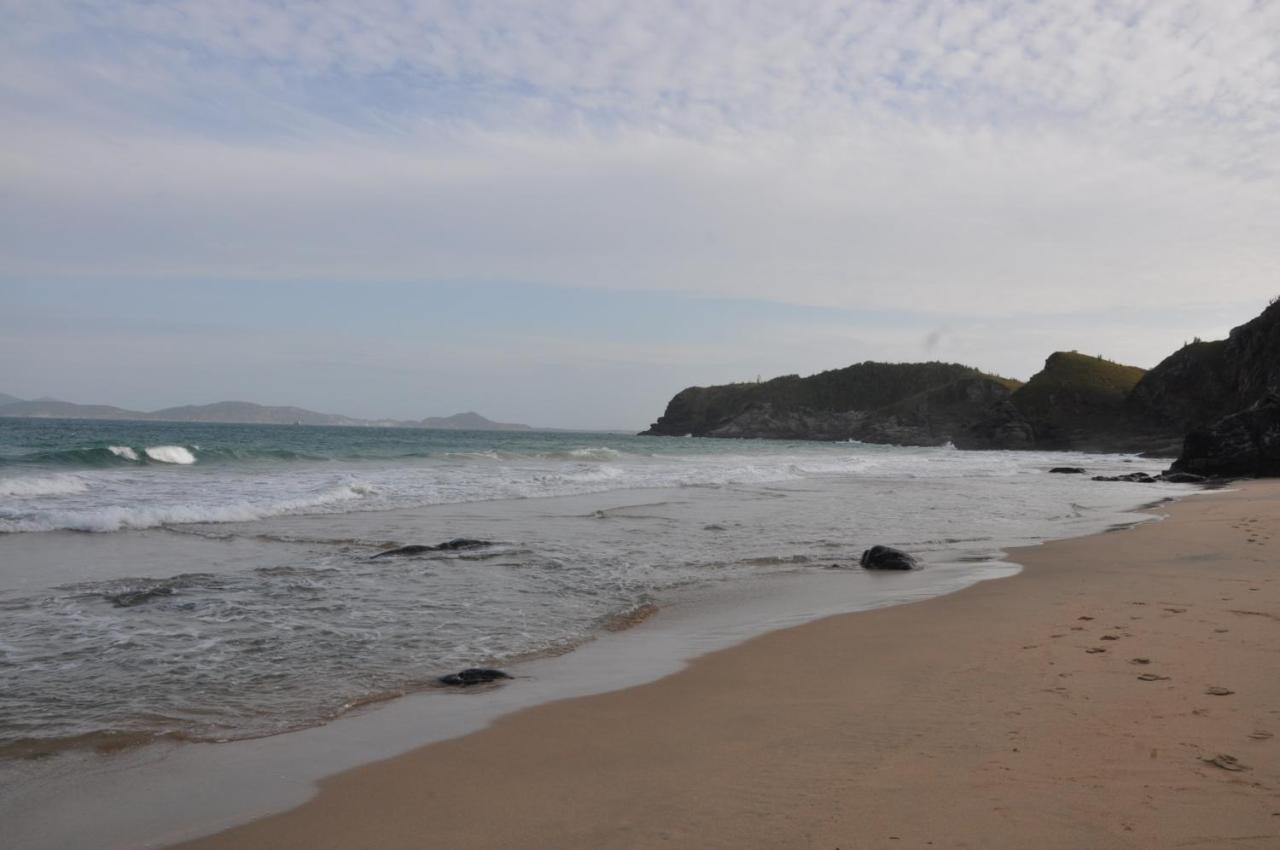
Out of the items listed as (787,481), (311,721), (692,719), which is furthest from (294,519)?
(787,481)

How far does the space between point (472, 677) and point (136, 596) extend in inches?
185

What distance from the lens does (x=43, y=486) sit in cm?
2016

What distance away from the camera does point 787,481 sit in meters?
28.4

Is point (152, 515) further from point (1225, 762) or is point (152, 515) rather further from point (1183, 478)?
point (1183, 478)

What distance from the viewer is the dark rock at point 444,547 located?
451 inches

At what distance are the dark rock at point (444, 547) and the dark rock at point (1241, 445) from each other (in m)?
28.2

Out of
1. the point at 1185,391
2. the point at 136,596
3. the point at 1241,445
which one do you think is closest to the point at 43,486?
the point at 136,596

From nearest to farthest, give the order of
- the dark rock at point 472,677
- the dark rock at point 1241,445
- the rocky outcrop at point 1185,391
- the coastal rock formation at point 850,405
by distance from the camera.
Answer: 1. the dark rock at point 472,677
2. the dark rock at point 1241,445
3. the rocky outcrop at point 1185,391
4. the coastal rock formation at point 850,405

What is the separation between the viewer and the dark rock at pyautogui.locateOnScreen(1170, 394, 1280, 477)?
27984 millimetres

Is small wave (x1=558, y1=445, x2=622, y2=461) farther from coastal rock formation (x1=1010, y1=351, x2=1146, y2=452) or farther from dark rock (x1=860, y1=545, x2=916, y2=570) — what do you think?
coastal rock formation (x1=1010, y1=351, x2=1146, y2=452)

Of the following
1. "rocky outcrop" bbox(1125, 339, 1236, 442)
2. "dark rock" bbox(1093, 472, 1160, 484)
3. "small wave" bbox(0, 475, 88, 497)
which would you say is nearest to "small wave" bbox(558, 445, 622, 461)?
"dark rock" bbox(1093, 472, 1160, 484)

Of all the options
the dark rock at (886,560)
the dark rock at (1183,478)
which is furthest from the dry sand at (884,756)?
the dark rock at (1183,478)

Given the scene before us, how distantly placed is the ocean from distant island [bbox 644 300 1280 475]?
352 inches

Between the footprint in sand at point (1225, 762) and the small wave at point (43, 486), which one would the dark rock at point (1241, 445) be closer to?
the footprint in sand at point (1225, 762)
